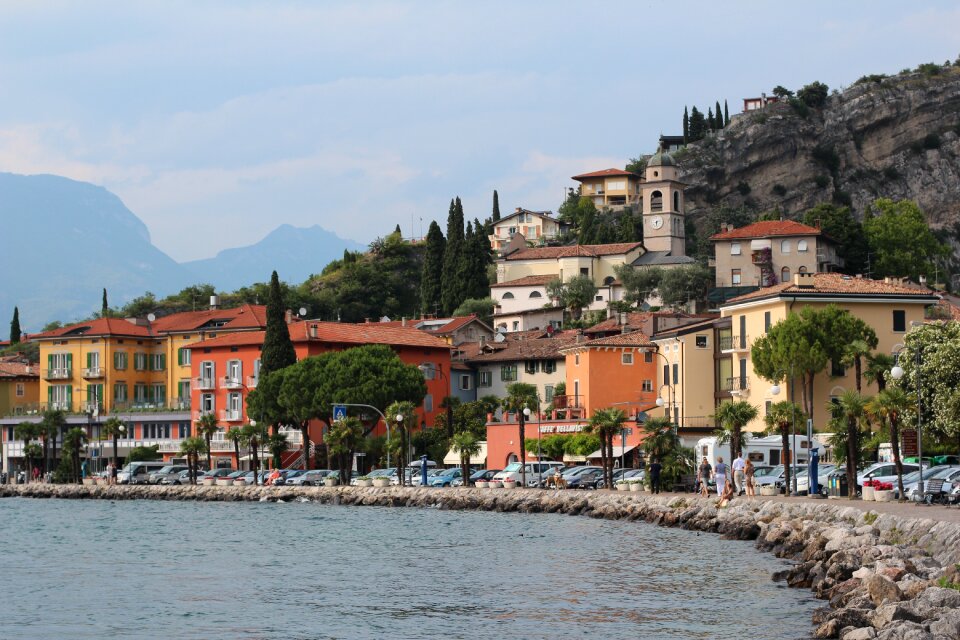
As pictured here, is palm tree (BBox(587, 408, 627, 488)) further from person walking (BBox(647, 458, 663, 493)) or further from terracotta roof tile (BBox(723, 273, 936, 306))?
terracotta roof tile (BBox(723, 273, 936, 306))

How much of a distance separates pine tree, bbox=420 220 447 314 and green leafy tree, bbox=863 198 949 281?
39.7 meters

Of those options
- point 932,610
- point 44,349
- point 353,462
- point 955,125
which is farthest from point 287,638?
point 955,125

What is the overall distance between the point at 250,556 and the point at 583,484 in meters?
29.7

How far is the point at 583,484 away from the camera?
74750 millimetres

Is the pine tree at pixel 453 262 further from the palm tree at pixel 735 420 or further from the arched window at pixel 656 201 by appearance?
the palm tree at pixel 735 420

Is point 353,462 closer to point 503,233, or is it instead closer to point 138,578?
point 138,578

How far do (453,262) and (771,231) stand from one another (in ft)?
104

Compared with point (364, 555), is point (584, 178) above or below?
above

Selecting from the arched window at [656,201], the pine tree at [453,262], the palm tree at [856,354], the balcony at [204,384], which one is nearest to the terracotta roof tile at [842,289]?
the palm tree at [856,354]

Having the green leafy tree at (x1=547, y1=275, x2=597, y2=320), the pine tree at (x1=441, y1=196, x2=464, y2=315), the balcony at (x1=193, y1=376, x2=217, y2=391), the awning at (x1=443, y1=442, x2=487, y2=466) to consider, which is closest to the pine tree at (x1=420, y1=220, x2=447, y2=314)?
the pine tree at (x1=441, y1=196, x2=464, y2=315)

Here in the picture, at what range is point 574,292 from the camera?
134 m

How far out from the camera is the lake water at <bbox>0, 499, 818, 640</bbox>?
98.7 ft

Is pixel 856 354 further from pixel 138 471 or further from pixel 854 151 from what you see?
pixel 854 151

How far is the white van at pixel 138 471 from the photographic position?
106 metres
